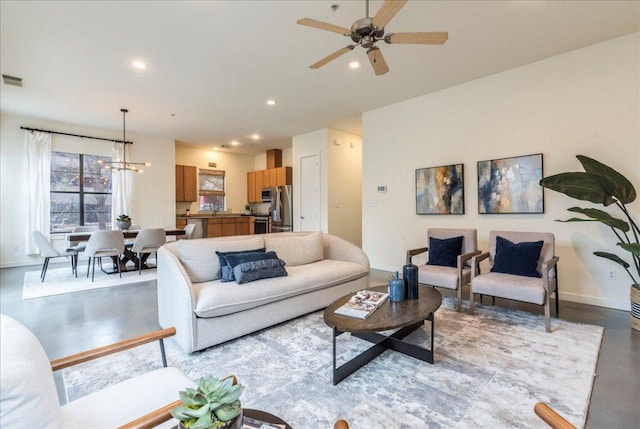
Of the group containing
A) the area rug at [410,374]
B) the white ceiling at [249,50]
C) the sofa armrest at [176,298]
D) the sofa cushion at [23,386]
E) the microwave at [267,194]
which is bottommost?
the area rug at [410,374]

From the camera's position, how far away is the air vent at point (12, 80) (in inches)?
164

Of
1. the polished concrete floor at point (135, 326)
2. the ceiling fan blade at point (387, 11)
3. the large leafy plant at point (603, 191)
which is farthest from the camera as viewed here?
the large leafy plant at point (603, 191)

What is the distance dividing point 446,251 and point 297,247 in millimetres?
1964

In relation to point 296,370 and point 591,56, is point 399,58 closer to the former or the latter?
point 591,56

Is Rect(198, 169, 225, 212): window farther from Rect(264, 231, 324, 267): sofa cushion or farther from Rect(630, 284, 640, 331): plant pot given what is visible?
Rect(630, 284, 640, 331): plant pot

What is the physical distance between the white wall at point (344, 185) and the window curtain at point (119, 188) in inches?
191

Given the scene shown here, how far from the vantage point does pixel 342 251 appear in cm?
407

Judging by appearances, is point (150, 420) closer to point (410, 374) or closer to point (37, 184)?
point (410, 374)

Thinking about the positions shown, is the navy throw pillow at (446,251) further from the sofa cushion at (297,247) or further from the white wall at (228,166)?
the white wall at (228,166)

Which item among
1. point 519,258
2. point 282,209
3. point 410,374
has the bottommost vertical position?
point 410,374

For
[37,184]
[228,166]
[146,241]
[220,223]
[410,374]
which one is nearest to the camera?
[410,374]

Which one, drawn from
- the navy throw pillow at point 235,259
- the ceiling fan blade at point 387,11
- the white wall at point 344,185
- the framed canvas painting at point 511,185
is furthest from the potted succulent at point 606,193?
the white wall at point 344,185

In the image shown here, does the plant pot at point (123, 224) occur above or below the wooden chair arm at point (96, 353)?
above

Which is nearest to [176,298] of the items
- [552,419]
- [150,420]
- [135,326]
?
[135,326]
